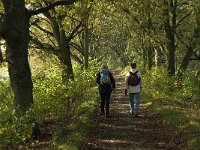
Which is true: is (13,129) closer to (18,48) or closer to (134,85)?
(18,48)

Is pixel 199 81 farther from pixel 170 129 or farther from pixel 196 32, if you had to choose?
pixel 170 129

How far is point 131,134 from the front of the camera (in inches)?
501

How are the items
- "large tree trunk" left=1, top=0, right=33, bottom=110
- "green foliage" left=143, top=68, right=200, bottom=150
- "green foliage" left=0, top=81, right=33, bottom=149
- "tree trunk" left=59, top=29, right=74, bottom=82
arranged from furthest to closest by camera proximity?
"tree trunk" left=59, top=29, right=74, bottom=82
"green foliage" left=143, top=68, right=200, bottom=150
"large tree trunk" left=1, top=0, right=33, bottom=110
"green foliage" left=0, top=81, right=33, bottom=149

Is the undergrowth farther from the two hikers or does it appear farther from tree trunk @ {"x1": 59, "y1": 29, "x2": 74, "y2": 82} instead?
tree trunk @ {"x1": 59, "y1": 29, "x2": 74, "y2": 82}

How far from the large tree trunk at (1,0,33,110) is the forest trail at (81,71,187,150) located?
2.41 metres

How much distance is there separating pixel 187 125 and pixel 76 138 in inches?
143

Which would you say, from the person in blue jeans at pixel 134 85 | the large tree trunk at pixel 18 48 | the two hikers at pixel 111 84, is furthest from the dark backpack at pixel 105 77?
the large tree trunk at pixel 18 48

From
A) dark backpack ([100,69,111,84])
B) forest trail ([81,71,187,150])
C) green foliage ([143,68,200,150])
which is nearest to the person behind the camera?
forest trail ([81,71,187,150])

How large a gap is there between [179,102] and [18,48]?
9.17 metres

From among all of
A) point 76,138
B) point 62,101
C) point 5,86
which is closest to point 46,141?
point 76,138

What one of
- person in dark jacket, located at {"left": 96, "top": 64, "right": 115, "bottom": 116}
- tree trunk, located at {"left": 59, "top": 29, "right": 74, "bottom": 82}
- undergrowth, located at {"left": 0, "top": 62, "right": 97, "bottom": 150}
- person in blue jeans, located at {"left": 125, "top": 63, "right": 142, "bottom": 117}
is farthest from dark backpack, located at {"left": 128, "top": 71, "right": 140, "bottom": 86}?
tree trunk, located at {"left": 59, "top": 29, "right": 74, "bottom": 82}

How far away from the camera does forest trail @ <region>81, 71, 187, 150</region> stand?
1115cm

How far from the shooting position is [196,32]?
27.9 metres

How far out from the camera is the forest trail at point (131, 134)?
36.6ft
